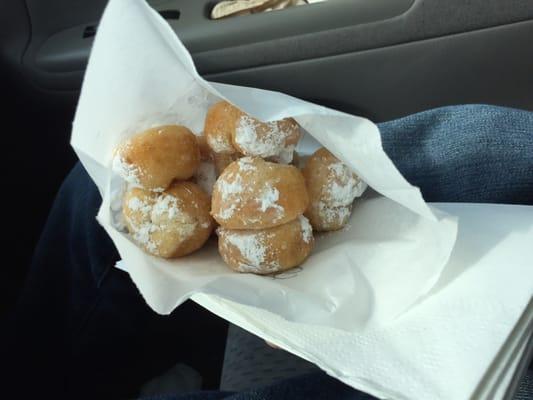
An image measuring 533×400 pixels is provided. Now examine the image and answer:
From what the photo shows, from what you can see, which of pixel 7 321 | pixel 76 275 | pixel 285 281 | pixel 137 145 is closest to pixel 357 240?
pixel 285 281

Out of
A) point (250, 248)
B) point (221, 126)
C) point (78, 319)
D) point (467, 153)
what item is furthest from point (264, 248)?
point (78, 319)

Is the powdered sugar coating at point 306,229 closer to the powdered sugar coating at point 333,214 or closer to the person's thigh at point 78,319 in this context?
the powdered sugar coating at point 333,214

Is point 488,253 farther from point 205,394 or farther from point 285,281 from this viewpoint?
point 205,394

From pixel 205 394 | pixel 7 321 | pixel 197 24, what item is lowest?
pixel 7 321

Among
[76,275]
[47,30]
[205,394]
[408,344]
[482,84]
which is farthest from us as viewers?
[47,30]

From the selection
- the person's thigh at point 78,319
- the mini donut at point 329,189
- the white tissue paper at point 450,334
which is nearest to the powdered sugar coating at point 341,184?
the mini donut at point 329,189

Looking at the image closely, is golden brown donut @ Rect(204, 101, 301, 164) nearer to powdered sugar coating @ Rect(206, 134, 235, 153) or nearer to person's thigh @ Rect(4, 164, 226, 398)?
powdered sugar coating @ Rect(206, 134, 235, 153)

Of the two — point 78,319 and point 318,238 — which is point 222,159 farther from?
point 78,319
